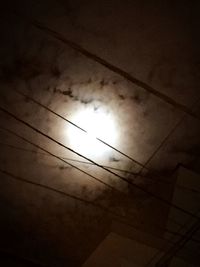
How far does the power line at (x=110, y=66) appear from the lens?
2.90 metres

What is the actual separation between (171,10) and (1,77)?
4.93 feet

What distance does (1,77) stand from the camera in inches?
126

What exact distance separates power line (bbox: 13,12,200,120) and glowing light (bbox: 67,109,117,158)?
40cm

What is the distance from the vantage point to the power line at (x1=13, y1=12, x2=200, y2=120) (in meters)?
2.90

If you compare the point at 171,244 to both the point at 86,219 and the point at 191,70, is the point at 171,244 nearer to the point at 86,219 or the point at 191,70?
the point at 86,219

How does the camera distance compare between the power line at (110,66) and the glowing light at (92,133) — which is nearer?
the power line at (110,66)

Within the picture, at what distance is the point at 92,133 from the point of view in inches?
137

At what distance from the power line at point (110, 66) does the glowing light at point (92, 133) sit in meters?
0.40

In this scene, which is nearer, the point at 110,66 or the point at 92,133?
the point at 110,66

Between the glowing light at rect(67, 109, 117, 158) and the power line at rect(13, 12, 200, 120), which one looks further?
the glowing light at rect(67, 109, 117, 158)

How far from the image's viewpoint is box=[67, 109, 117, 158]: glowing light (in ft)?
11.0

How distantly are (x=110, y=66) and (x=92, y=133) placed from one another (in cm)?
72

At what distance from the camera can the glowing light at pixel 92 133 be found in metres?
3.34

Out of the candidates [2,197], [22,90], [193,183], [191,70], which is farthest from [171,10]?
[2,197]
